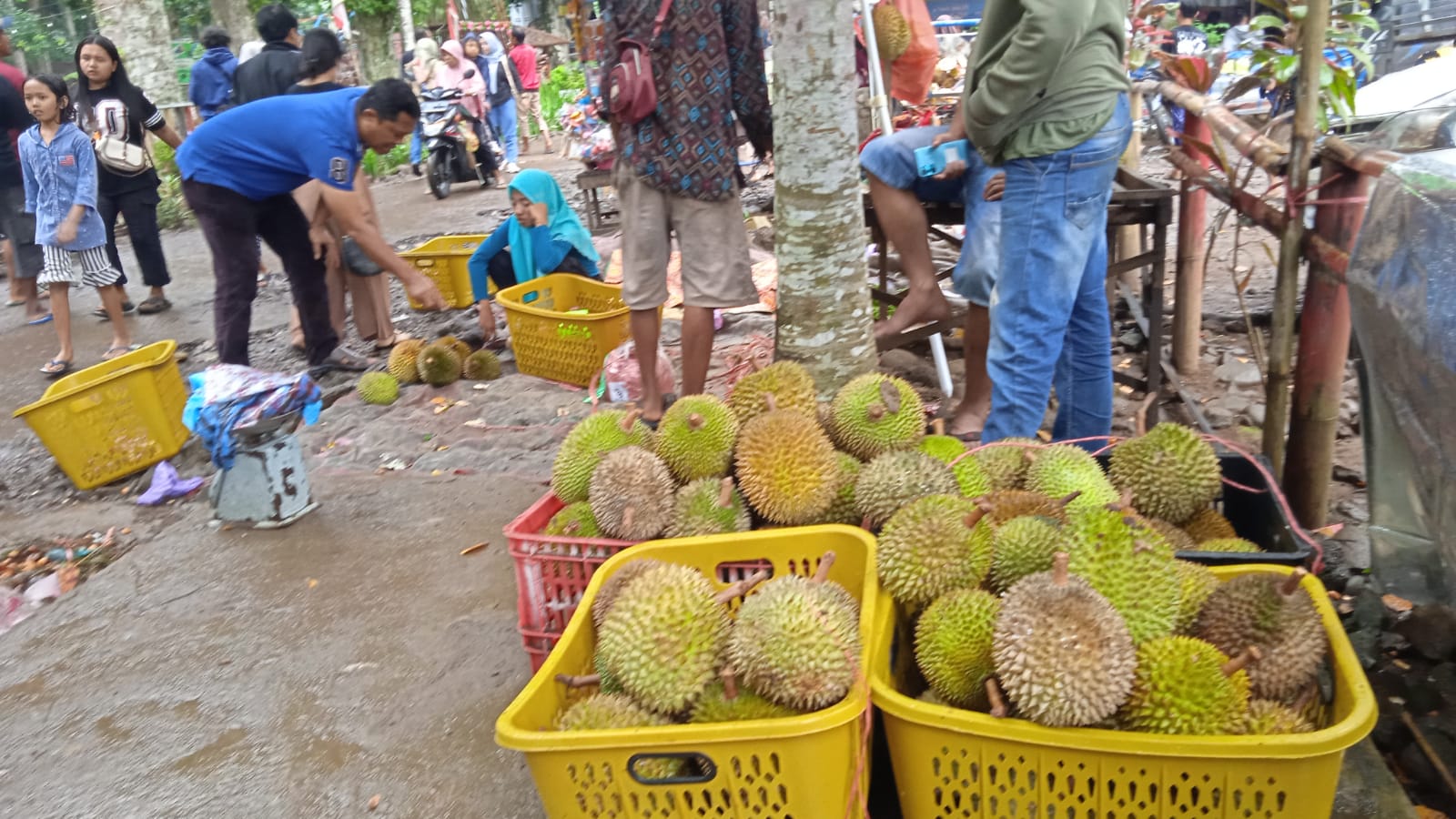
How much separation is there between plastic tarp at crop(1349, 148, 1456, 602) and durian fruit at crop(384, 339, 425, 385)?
441 centimetres

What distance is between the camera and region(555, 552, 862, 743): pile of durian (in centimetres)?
162

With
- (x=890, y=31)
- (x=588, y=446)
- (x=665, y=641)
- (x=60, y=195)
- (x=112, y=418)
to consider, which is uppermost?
(x=890, y=31)

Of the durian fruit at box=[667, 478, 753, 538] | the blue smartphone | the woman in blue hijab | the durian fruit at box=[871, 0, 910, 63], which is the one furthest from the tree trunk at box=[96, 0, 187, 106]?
the durian fruit at box=[667, 478, 753, 538]

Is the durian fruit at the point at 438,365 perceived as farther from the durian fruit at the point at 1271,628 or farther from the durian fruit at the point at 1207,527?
the durian fruit at the point at 1271,628

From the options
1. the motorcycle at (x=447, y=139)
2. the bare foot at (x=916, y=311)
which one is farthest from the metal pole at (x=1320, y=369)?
the motorcycle at (x=447, y=139)

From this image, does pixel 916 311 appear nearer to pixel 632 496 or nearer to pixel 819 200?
pixel 819 200

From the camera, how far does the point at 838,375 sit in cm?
313

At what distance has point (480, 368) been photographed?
5.21m

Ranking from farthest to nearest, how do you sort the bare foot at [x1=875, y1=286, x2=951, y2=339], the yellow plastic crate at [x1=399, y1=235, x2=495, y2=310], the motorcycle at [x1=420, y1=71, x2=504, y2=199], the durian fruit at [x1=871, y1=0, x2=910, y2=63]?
the motorcycle at [x1=420, y1=71, x2=504, y2=199] → the yellow plastic crate at [x1=399, y1=235, x2=495, y2=310] → the durian fruit at [x1=871, y1=0, x2=910, y2=63] → the bare foot at [x1=875, y1=286, x2=951, y2=339]

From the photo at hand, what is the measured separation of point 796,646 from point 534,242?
13.7ft

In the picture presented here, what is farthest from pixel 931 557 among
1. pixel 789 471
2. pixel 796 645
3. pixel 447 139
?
pixel 447 139

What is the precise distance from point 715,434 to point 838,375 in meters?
0.85

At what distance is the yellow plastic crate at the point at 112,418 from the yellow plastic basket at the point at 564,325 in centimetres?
162

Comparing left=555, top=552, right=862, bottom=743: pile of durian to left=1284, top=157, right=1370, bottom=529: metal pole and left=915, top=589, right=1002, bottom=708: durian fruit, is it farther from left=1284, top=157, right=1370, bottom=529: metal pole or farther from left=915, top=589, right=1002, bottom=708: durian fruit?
left=1284, top=157, right=1370, bottom=529: metal pole
